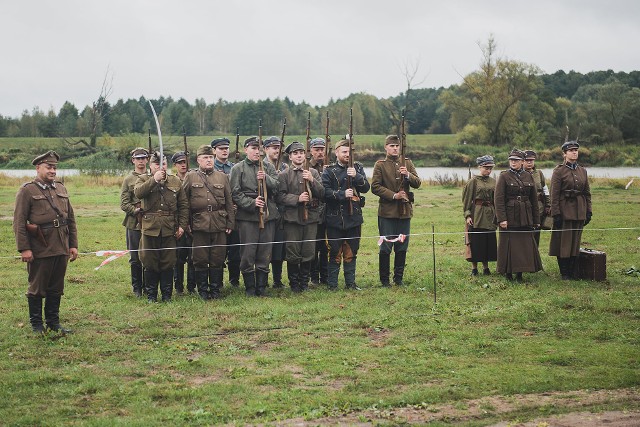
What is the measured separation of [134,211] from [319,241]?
3091 mm

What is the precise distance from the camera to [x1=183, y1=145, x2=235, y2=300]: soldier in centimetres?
1197

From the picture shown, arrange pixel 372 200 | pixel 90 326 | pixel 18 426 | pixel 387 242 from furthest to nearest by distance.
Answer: pixel 372 200 → pixel 387 242 → pixel 90 326 → pixel 18 426

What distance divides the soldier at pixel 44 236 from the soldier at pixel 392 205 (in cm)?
510

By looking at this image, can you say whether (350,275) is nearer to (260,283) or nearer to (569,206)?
(260,283)

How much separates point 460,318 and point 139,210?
5.17 m

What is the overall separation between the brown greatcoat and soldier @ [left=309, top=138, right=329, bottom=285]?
3.02ft

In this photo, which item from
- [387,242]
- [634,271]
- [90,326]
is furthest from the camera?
[634,271]

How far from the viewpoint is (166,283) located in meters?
11.9

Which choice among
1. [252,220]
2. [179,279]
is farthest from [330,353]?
[179,279]

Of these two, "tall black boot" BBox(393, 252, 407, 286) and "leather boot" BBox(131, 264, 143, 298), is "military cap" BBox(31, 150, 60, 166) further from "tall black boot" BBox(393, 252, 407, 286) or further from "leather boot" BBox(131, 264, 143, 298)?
"tall black boot" BBox(393, 252, 407, 286)

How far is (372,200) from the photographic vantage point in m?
30.3

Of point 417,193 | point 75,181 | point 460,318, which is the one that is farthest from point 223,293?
point 75,181

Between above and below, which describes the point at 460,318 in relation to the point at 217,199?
below

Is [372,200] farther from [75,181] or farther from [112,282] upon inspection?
[112,282]
